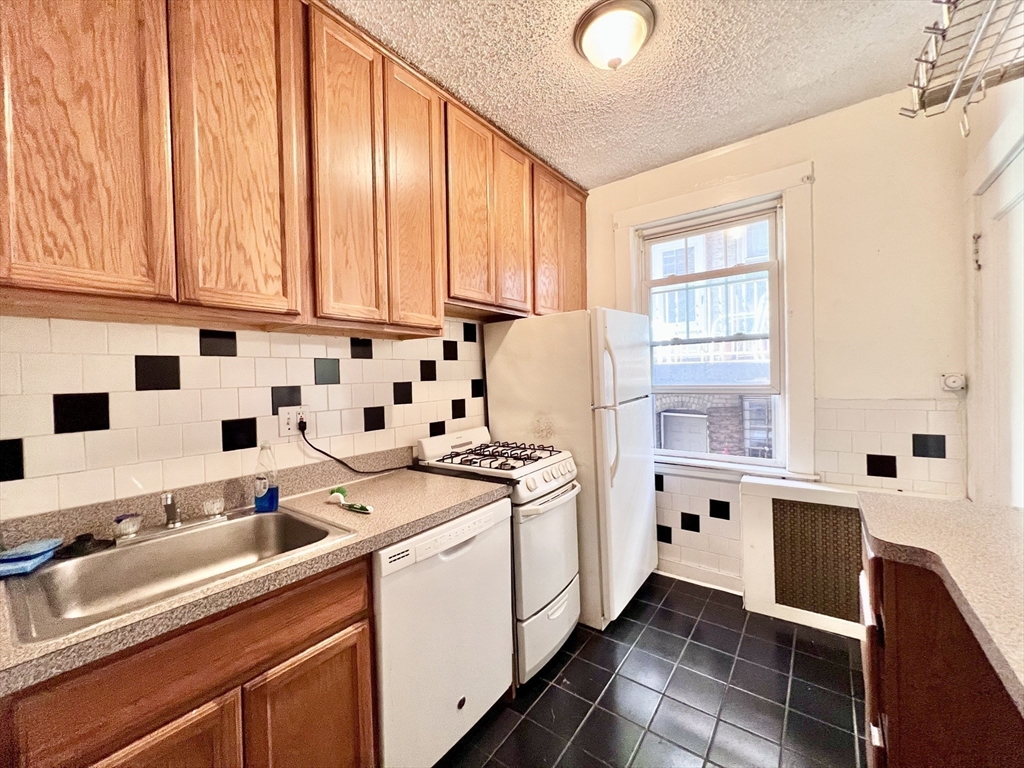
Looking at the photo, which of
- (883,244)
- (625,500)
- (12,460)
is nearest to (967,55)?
(883,244)

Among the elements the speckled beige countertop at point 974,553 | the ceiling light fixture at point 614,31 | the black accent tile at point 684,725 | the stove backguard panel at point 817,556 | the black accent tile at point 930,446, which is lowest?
the black accent tile at point 684,725

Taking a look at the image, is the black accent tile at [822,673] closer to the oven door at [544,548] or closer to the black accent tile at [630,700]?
the black accent tile at [630,700]

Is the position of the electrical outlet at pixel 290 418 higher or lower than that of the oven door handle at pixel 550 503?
higher

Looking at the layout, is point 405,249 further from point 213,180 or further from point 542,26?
→ point 542,26

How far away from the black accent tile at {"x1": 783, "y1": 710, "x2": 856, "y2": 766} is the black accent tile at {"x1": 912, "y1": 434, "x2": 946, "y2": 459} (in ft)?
3.94

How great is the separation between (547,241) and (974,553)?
2.06 m

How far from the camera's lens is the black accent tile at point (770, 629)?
6.18ft

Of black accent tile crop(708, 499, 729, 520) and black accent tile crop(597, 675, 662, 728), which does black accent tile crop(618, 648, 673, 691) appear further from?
black accent tile crop(708, 499, 729, 520)

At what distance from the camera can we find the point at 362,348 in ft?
5.85

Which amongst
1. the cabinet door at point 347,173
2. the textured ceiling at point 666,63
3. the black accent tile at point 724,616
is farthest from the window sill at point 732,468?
the cabinet door at point 347,173

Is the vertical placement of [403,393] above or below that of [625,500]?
above

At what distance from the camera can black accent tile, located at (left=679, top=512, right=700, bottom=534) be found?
237 cm

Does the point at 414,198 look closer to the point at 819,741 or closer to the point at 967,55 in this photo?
the point at 967,55

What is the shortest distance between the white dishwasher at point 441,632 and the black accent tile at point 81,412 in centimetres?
90
